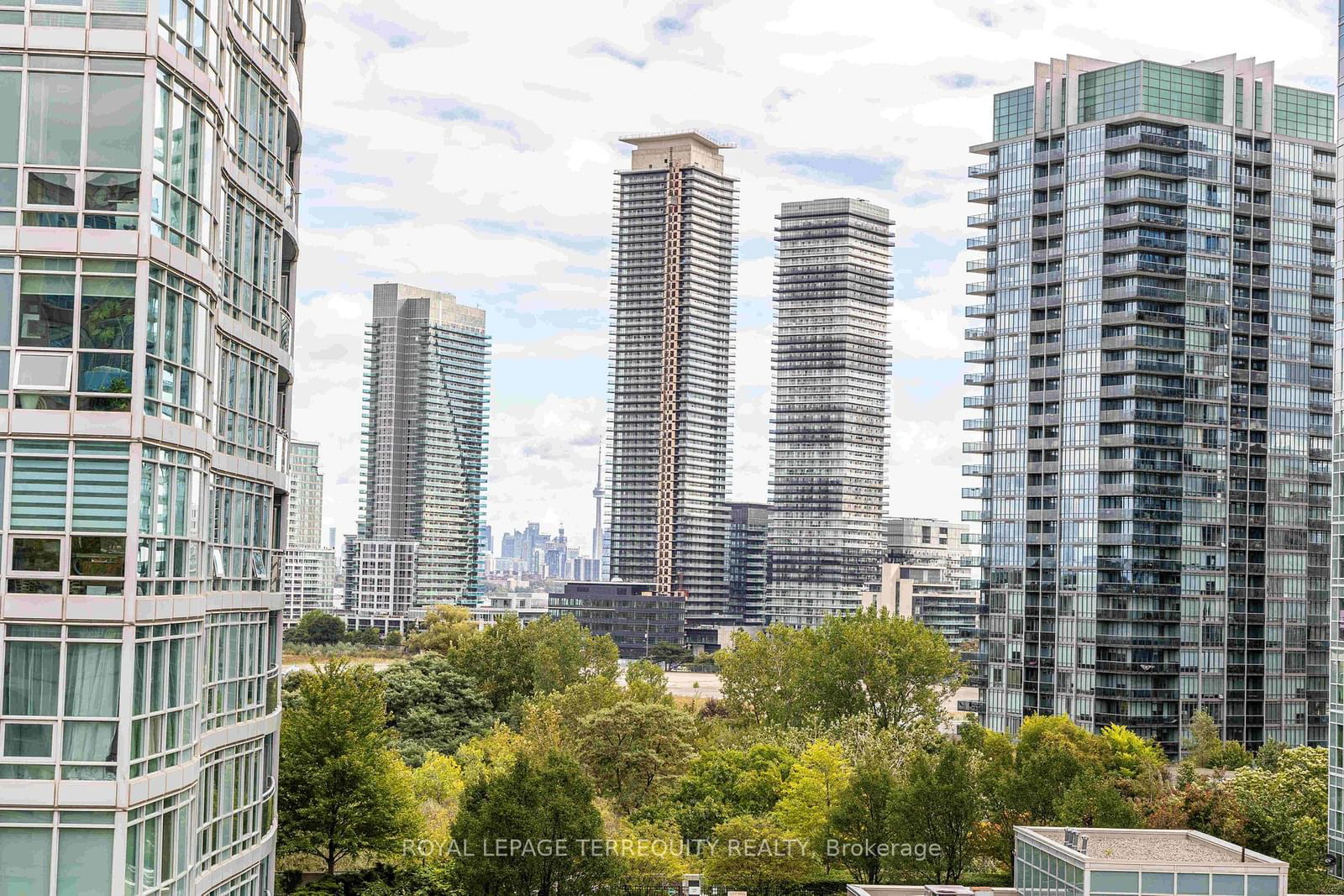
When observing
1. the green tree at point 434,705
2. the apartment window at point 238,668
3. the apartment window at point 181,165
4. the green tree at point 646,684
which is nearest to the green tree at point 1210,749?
the green tree at point 646,684

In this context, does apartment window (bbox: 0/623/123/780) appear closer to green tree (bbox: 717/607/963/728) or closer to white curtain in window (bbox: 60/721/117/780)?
white curtain in window (bbox: 60/721/117/780)

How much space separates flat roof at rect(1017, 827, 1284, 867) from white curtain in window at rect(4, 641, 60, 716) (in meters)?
34.9

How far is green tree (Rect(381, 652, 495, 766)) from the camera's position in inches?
3848

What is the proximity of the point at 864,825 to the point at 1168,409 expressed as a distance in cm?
6906

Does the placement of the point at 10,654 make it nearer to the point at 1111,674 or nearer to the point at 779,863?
the point at 779,863

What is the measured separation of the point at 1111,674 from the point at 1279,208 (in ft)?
142

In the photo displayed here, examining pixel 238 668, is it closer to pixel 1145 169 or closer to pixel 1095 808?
pixel 1095 808

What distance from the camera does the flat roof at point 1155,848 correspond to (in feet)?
156

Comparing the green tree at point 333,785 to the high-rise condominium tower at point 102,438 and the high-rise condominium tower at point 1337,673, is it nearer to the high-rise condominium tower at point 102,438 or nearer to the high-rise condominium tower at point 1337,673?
the high-rise condominium tower at point 102,438

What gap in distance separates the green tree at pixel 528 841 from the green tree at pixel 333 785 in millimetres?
3060

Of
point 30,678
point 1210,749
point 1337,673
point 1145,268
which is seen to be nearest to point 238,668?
point 30,678

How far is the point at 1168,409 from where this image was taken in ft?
397

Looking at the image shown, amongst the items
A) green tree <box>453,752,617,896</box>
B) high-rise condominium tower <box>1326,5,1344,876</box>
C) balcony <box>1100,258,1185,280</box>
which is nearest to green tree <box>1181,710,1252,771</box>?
high-rise condominium tower <box>1326,5,1344,876</box>

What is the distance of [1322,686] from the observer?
123 meters
